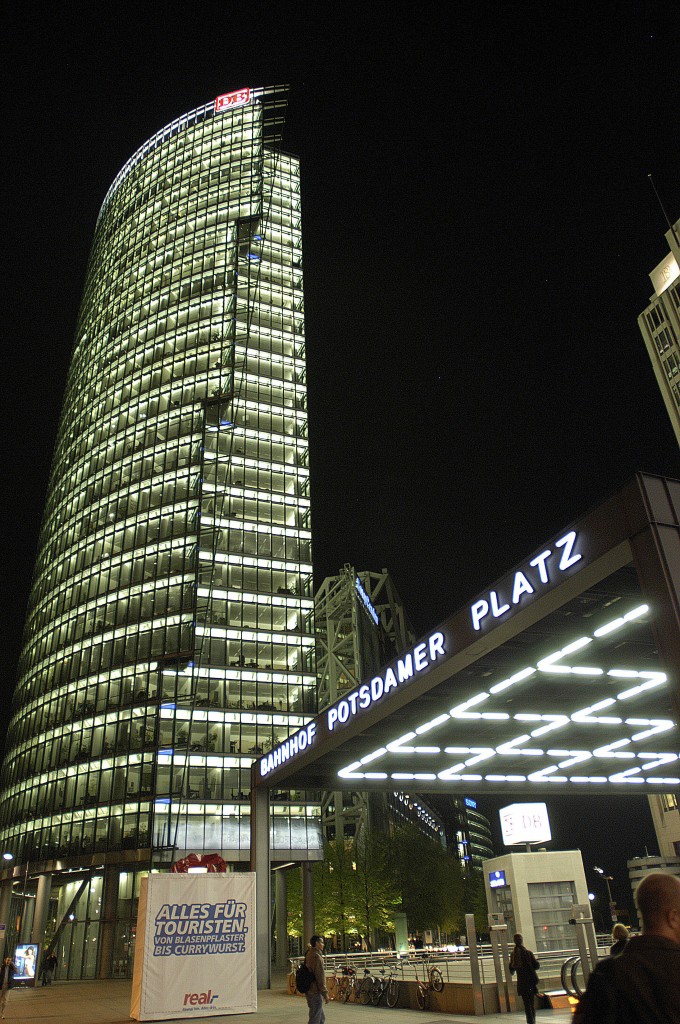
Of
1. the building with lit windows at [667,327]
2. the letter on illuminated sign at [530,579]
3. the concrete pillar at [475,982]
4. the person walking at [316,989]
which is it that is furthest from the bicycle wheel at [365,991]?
the building with lit windows at [667,327]

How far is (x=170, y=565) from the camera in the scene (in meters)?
77.9

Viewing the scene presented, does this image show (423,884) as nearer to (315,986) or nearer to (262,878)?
(262,878)

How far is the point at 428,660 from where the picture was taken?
17016 millimetres

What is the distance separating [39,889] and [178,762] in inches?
701

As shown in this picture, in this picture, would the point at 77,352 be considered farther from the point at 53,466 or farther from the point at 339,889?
the point at 339,889

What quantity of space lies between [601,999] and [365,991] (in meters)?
23.7

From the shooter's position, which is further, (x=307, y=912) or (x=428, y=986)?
(x=307, y=912)

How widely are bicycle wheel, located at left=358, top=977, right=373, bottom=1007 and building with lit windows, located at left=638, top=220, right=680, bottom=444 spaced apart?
9454 cm

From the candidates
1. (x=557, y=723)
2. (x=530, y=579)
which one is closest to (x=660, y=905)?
(x=530, y=579)

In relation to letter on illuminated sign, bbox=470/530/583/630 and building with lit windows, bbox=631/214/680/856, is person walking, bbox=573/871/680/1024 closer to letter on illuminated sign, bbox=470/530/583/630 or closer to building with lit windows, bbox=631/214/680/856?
letter on illuminated sign, bbox=470/530/583/630

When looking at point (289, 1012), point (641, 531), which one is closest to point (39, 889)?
point (289, 1012)

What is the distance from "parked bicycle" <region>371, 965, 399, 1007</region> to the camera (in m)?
21.7

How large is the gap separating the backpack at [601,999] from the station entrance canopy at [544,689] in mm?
7560

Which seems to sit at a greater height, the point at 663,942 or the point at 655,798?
the point at 655,798
